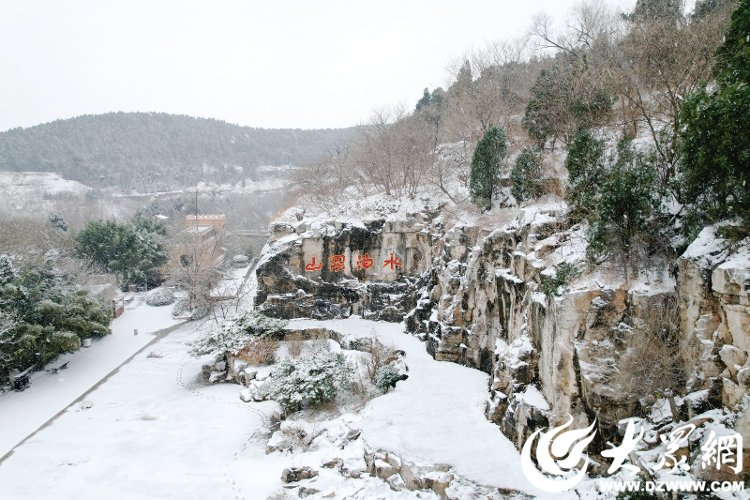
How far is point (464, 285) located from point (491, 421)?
480cm

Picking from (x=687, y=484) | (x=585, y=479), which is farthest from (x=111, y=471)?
(x=687, y=484)

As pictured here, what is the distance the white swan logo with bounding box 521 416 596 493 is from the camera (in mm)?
6852

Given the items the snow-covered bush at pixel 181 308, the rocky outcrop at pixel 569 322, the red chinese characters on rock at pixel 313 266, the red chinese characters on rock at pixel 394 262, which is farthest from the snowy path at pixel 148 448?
the snow-covered bush at pixel 181 308

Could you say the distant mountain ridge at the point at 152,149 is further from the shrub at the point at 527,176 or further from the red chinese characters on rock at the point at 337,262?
the shrub at the point at 527,176

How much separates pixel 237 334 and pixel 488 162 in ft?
37.3

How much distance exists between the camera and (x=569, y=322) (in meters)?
7.47

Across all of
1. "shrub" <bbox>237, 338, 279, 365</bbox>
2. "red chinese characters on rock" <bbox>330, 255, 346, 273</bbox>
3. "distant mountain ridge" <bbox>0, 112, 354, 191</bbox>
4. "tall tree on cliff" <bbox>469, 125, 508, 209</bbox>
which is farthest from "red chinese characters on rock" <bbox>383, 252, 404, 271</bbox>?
"distant mountain ridge" <bbox>0, 112, 354, 191</bbox>

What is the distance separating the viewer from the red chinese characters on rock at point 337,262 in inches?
716

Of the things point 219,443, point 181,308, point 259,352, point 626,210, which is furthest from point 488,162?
point 181,308

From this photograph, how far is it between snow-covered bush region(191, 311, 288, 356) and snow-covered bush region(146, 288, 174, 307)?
34.5 feet

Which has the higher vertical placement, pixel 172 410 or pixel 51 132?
pixel 51 132

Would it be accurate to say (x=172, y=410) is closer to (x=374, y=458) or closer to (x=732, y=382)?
(x=374, y=458)

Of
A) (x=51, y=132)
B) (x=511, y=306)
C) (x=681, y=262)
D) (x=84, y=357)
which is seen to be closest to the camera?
(x=681, y=262)

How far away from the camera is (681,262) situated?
6.60 meters
